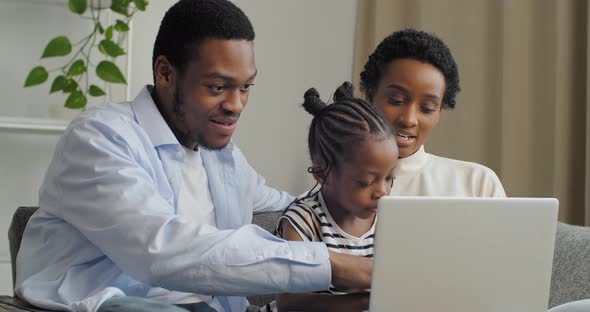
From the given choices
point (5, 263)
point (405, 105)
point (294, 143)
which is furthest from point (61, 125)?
point (405, 105)

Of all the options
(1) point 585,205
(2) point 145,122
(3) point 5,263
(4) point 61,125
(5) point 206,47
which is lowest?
(3) point 5,263

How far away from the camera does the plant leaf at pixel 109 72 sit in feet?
9.61

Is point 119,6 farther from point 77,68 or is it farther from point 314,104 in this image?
point 314,104

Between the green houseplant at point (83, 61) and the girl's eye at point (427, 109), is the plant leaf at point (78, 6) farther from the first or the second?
the girl's eye at point (427, 109)

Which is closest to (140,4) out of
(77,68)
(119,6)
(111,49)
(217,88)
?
(119,6)

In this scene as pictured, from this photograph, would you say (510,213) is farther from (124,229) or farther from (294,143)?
(294,143)

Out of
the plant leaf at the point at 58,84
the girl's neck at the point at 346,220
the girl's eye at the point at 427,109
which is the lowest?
the girl's neck at the point at 346,220

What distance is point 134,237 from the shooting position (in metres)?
1.49

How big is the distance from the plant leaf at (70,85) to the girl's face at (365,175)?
5.01 feet

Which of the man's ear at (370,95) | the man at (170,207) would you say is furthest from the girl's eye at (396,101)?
the man at (170,207)

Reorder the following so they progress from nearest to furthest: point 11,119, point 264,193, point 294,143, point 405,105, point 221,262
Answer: point 221,262 < point 405,105 < point 264,193 < point 11,119 < point 294,143

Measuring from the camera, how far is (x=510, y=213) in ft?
4.27

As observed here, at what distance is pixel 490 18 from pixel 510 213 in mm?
2240

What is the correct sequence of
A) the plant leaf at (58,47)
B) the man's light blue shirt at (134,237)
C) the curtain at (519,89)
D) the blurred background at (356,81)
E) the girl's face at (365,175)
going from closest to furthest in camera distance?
1. the man's light blue shirt at (134,237)
2. the girl's face at (365,175)
3. the plant leaf at (58,47)
4. the blurred background at (356,81)
5. the curtain at (519,89)
